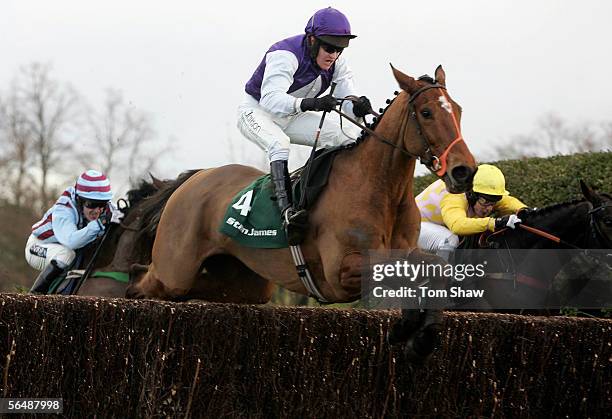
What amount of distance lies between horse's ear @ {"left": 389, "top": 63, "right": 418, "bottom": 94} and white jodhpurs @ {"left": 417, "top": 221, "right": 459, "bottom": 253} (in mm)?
2112

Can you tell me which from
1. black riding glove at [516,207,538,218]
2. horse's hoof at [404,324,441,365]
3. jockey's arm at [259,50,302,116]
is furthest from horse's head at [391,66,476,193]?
black riding glove at [516,207,538,218]

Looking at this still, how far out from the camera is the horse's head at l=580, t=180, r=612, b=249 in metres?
6.75

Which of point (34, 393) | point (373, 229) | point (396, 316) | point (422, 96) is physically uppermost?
point (422, 96)

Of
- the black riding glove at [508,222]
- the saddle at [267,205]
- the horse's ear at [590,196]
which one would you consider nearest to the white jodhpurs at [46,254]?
the saddle at [267,205]

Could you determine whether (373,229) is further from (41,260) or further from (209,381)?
(41,260)

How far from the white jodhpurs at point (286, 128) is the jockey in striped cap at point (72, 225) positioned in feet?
5.73

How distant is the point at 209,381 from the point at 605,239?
10.6 feet

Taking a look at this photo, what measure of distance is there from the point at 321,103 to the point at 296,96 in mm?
580

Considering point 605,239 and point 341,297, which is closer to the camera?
point 341,297

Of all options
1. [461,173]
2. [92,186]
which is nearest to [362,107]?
[461,173]

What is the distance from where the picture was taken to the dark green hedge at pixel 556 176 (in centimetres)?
861

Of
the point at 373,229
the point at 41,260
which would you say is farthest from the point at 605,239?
the point at 41,260

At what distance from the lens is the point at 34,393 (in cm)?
485

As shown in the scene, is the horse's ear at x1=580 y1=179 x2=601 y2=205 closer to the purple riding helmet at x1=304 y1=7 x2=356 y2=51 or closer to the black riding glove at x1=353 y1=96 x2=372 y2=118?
the black riding glove at x1=353 y1=96 x2=372 y2=118
